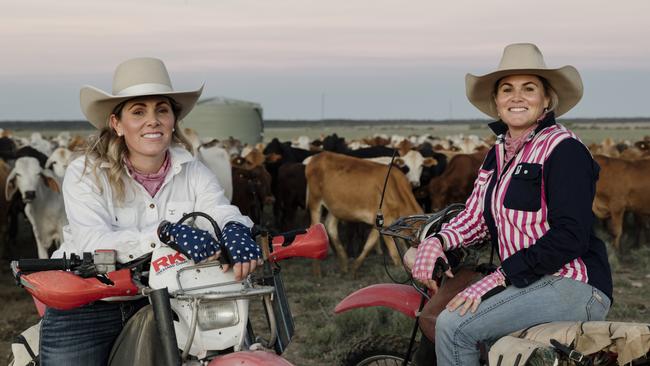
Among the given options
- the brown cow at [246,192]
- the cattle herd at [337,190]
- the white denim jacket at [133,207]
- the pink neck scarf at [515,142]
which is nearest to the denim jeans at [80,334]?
the white denim jacket at [133,207]

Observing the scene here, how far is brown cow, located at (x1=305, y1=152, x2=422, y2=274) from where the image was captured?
1177 cm

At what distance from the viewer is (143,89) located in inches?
124

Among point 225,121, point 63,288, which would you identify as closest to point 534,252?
point 63,288

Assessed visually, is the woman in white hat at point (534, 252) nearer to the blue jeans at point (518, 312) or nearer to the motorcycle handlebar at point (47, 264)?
the blue jeans at point (518, 312)

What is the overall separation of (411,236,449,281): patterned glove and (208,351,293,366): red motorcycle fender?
2.79 feet

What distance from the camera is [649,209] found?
1306cm

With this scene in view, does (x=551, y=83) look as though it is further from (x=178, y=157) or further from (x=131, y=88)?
(x=131, y=88)

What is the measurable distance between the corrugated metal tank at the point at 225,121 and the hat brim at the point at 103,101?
36.5 m

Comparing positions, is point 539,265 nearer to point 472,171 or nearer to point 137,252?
point 137,252

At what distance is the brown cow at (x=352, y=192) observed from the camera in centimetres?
1177

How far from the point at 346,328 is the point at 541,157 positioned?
15.7 ft

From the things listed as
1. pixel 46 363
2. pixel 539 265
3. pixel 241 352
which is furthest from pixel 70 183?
pixel 539 265

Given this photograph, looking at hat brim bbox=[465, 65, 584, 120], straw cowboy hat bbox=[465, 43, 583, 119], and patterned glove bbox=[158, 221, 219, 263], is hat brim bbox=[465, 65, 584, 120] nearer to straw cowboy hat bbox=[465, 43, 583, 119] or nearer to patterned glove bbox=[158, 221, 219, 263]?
straw cowboy hat bbox=[465, 43, 583, 119]

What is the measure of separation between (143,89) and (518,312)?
1.74 meters
